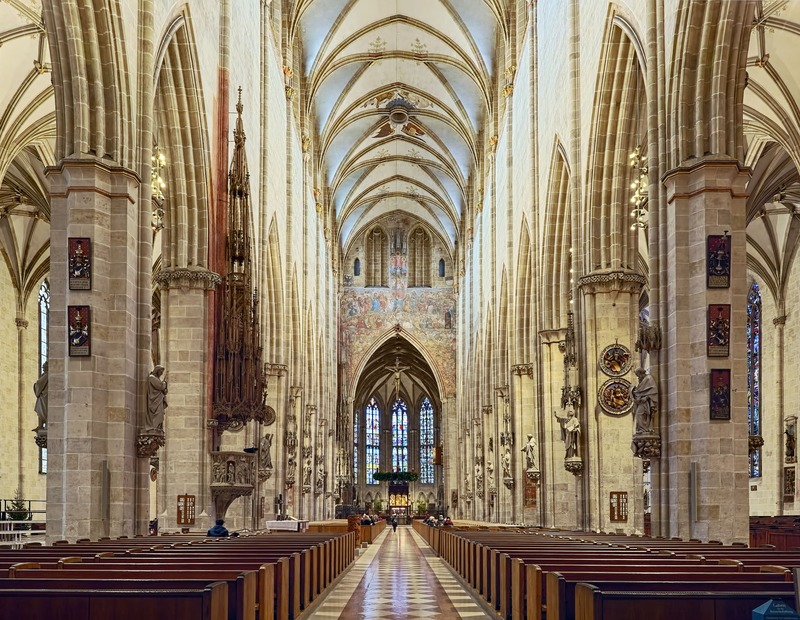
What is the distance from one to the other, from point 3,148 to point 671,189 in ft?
56.4

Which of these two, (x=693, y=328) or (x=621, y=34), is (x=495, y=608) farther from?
(x=621, y=34)

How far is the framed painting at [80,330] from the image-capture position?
13.9 metres

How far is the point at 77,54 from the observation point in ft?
45.8

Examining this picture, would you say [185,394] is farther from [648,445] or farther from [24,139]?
[24,139]

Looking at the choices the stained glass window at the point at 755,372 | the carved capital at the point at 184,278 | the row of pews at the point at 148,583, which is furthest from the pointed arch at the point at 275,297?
the row of pews at the point at 148,583

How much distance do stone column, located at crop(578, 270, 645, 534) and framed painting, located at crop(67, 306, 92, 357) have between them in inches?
399

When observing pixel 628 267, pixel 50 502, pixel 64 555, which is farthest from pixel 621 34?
pixel 64 555

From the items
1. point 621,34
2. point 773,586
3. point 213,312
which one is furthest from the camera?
point 213,312

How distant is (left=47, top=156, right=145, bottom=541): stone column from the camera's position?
1371cm

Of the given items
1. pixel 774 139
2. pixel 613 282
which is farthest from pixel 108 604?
pixel 774 139

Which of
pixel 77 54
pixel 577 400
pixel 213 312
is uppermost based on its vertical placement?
pixel 77 54

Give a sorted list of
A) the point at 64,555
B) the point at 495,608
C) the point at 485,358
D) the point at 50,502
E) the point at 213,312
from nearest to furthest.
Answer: the point at 64,555 < the point at 495,608 < the point at 50,502 < the point at 213,312 < the point at 485,358

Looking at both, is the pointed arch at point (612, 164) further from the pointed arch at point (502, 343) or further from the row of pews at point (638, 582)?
the pointed arch at point (502, 343)

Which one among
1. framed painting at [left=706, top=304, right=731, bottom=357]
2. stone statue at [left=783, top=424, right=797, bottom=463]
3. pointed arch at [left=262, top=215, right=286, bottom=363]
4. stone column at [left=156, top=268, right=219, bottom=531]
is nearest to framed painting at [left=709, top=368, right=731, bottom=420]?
framed painting at [left=706, top=304, right=731, bottom=357]
